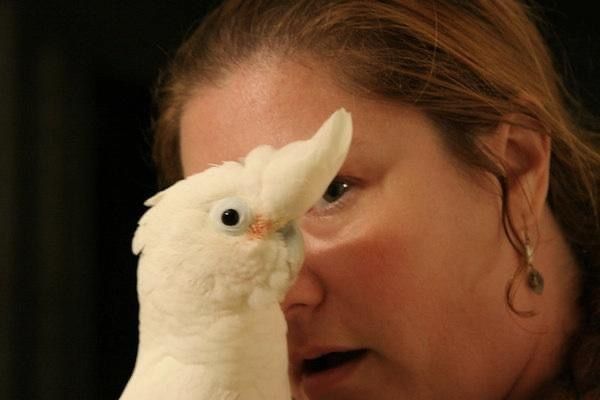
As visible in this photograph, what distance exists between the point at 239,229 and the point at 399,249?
21cm

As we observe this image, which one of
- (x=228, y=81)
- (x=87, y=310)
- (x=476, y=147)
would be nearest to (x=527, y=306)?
(x=476, y=147)

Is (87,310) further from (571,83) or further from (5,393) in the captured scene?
(571,83)

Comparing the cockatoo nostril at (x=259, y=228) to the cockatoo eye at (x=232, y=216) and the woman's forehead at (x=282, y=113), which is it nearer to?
the cockatoo eye at (x=232, y=216)

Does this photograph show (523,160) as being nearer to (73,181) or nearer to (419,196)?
(419,196)

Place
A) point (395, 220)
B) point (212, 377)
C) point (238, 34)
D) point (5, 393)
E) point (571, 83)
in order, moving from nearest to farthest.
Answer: point (212, 377), point (395, 220), point (238, 34), point (571, 83), point (5, 393)

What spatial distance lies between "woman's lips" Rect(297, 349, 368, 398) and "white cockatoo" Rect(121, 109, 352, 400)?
0.16 meters

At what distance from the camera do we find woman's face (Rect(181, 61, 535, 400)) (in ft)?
2.10

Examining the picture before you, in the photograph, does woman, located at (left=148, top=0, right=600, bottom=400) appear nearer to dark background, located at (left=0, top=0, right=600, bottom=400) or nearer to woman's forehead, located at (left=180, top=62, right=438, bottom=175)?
woman's forehead, located at (left=180, top=62, right=438, bottom=175)

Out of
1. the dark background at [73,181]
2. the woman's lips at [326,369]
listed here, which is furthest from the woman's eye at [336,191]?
the dark background at [73,181]

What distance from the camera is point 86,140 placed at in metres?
1.36

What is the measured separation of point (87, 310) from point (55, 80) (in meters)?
0.38

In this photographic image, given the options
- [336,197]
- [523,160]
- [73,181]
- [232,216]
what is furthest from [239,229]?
[73,181]

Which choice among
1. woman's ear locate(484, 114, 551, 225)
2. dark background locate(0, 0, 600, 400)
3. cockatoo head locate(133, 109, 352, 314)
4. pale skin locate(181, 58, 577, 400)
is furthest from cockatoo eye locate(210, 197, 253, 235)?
dark background locate(0, 0, 600, 400)

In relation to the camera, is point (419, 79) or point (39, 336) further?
point (39, 336)
